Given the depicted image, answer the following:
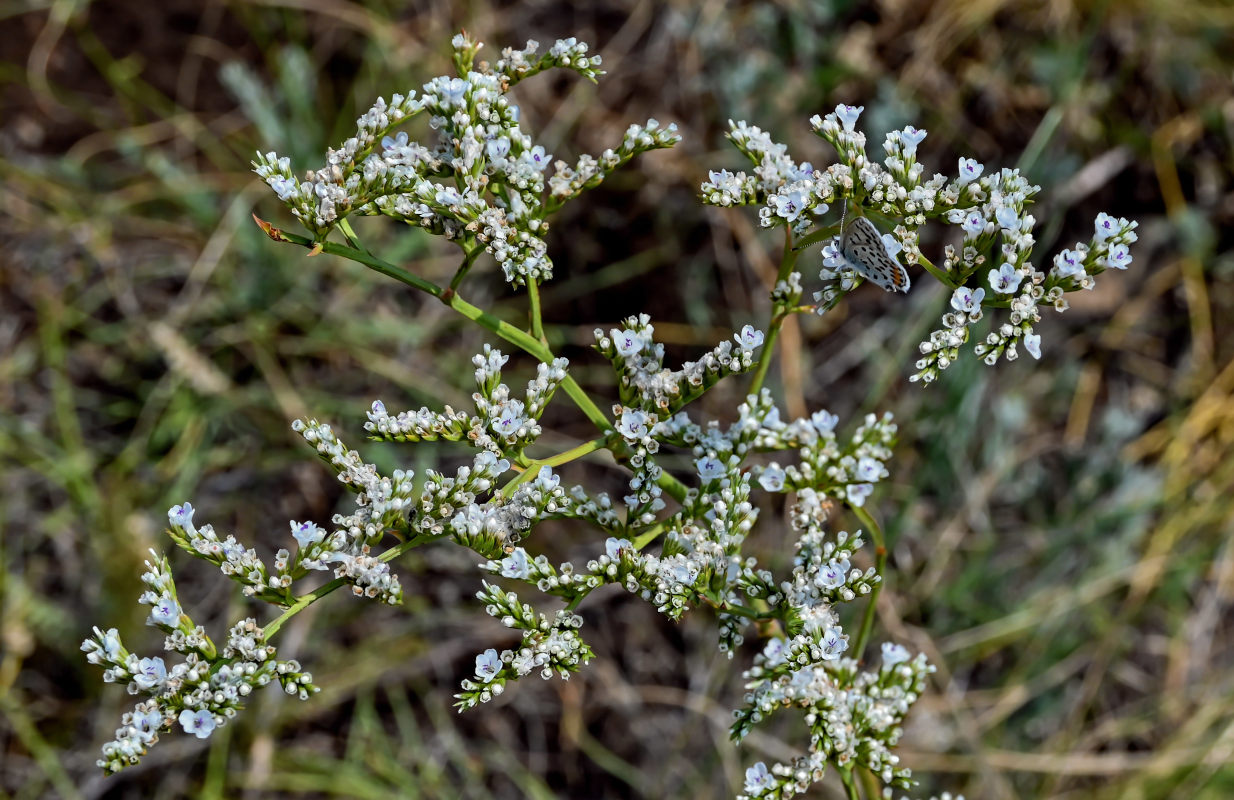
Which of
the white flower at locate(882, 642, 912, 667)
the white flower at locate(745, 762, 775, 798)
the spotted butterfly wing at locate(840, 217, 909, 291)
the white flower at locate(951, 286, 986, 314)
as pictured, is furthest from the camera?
the white flower at locate(882, 642, 912, 667)

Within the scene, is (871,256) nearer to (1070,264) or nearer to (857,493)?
(1070,264)

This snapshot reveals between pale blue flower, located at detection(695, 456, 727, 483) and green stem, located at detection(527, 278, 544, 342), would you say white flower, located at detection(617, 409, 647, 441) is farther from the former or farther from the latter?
green stem, located at detection(527, 278, 544, 342)

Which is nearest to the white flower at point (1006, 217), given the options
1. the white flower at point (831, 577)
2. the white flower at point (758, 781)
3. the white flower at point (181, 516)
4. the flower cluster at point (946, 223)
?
the flower cluster at point (946, 223)

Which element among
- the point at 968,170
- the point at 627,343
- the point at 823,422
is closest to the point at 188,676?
the point at 627,343

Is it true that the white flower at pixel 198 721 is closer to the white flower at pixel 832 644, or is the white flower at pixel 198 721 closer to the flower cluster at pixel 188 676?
the flower cluster at pixel 188 676

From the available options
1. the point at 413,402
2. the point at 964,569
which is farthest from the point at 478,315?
the point at 964,569

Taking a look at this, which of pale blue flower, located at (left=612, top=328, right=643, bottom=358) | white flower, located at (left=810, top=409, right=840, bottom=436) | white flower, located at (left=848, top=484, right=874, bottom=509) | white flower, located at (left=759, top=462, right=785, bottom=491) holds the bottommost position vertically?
white flower, located at (left=848, top=484, right=874, bottom=509)

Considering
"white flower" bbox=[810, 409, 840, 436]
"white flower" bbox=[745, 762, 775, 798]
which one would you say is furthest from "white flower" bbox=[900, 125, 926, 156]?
"white flower" bbox=[745, 762, 775, 798]
